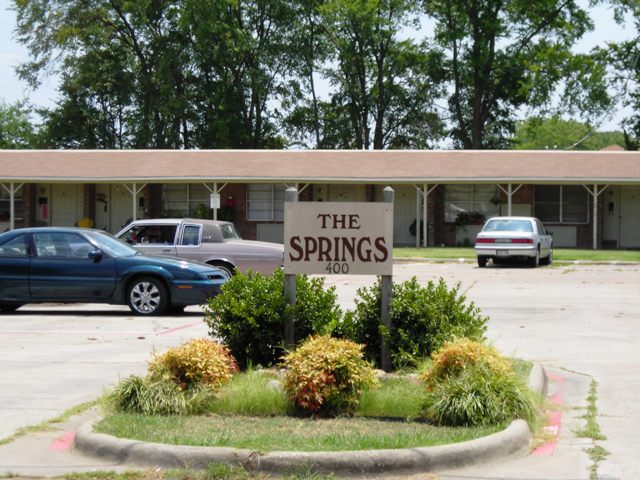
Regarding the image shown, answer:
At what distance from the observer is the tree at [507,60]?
180 ft

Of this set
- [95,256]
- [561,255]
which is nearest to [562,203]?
[561,255]

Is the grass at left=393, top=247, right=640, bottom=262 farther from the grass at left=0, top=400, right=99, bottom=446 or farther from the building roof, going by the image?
the grass at left=0, top=400, right=99, bottom=446

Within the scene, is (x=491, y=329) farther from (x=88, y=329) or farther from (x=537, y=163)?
(x=537, y=163)

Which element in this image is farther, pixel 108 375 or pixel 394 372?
pixel 108 375

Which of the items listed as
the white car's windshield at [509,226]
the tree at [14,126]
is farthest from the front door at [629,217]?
the tree at [14,126]

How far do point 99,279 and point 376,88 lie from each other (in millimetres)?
46269

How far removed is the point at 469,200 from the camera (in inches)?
1649

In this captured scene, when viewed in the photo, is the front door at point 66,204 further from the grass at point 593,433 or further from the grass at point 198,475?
the grass at point 198,475

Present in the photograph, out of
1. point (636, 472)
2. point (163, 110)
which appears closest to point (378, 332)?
point (636, 472)

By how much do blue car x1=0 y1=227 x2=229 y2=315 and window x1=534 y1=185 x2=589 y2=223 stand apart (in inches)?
1084

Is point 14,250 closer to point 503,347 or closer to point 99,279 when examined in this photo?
point 99,279

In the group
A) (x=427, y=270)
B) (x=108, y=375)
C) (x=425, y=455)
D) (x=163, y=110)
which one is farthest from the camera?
(x=163, y=110)

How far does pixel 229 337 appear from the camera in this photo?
31.0ft

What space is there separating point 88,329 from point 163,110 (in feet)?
149
